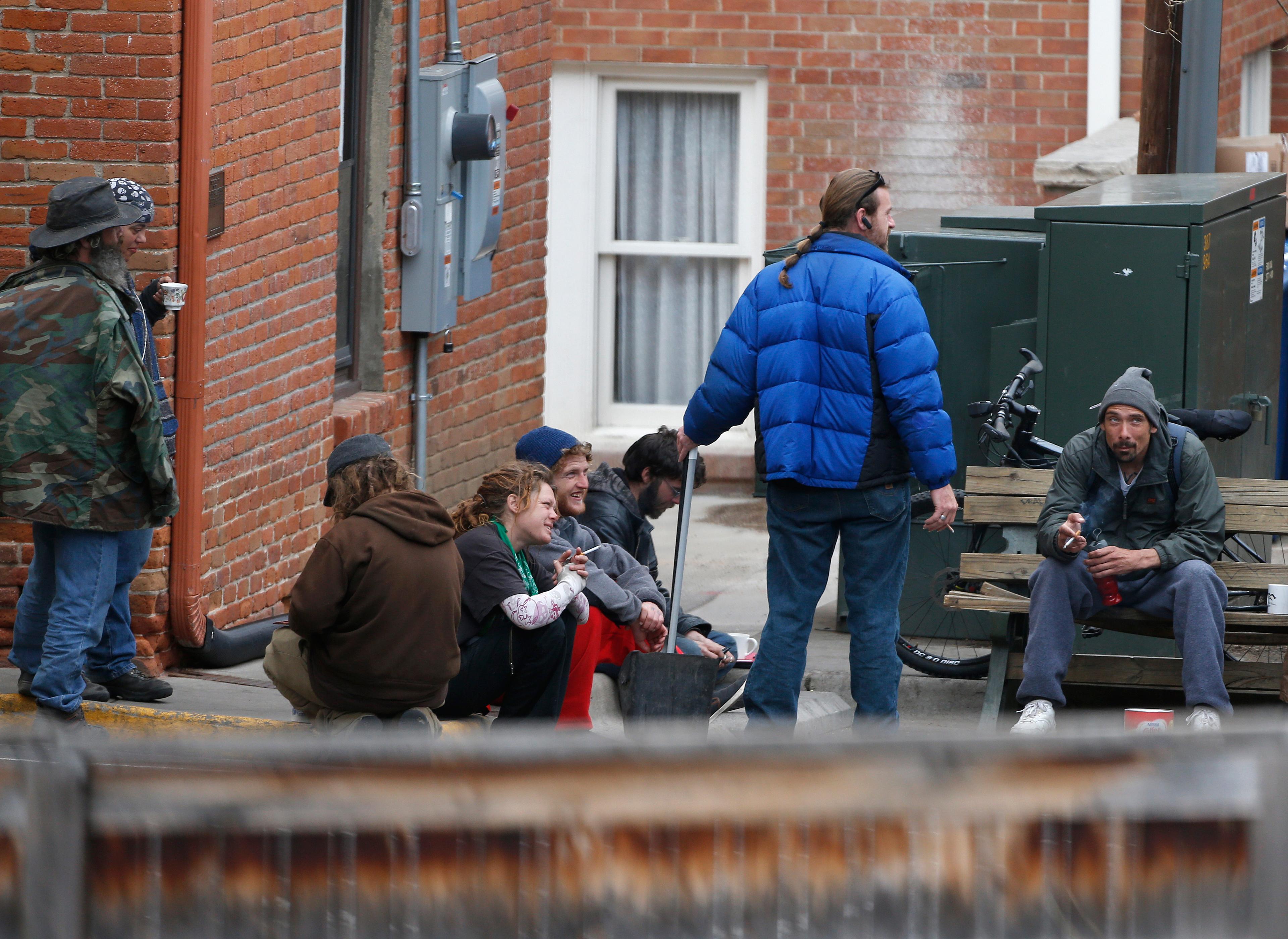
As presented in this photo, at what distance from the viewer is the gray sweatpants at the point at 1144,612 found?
595 cm

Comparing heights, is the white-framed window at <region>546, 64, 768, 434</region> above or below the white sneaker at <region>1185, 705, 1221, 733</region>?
above

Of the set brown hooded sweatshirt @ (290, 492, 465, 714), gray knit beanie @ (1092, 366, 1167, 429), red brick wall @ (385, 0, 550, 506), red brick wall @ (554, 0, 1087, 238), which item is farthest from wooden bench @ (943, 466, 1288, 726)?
red brick wall @ (554, 0, 1087, 238)

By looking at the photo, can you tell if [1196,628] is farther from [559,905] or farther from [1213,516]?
[559,905]

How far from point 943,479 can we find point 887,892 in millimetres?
3274

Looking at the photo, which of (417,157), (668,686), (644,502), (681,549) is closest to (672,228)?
(417,157)

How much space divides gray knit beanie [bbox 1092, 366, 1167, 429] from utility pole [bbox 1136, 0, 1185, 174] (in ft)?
10.6

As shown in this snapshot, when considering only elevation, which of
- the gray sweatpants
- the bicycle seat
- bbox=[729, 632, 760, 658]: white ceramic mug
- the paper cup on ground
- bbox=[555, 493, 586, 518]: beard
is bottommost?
bbox=[729, 632, 760, 658]: white ceramic mug

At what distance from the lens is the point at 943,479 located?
564 centimetres

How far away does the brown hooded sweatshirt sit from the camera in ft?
16.4

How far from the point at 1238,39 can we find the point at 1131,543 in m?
8.73

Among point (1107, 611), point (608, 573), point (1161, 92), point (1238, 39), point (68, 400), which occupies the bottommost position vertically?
point (1107, 611)

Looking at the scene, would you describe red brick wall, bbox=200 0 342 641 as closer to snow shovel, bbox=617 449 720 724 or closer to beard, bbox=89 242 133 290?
beard, bbox=89 242 133 290

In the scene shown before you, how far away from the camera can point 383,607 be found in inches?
198

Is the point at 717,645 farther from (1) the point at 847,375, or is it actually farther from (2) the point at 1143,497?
(2) the point at 1143,497
